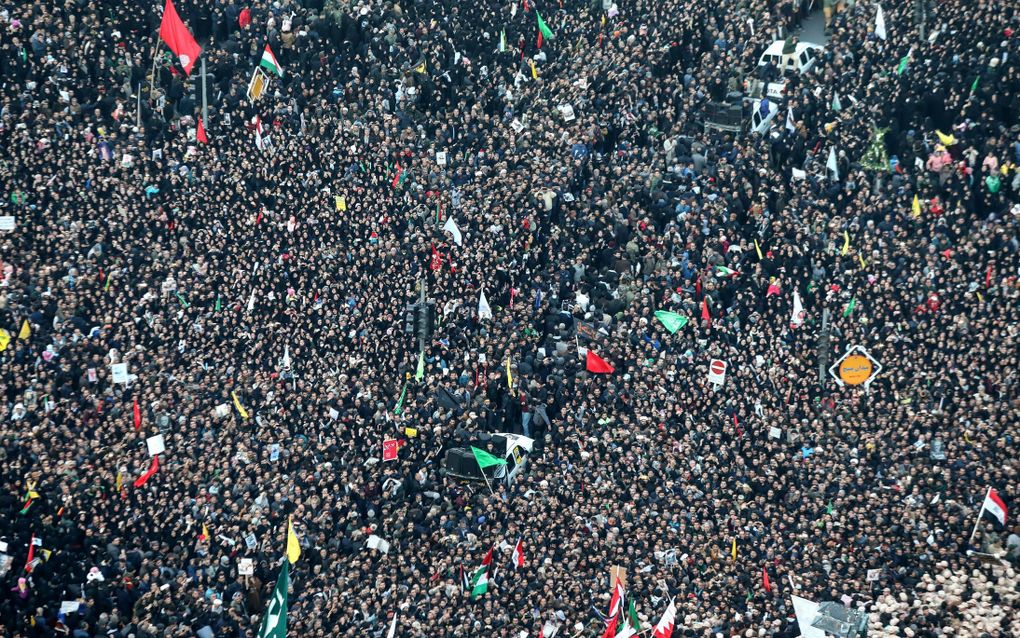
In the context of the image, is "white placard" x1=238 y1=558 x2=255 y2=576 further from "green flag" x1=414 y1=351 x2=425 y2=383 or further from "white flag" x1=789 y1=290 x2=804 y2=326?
"white flag" x1=789 y1=290 x2=804 y2=326

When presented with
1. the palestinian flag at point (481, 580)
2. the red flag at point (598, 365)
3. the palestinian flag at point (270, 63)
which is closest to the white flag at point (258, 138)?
the palestinian flag at point (270, 63)

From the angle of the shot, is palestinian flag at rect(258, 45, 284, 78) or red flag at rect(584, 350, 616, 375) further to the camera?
palestinian flag at rect(258, 45, 284, 78)

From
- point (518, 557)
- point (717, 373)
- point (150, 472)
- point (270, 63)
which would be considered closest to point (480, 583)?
point (518, 557)

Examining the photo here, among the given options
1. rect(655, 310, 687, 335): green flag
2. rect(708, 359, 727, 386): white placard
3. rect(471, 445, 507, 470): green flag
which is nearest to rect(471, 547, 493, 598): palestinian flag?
rect(471, 445, 507, 470): green flag

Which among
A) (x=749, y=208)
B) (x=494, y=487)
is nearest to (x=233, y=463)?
(x=494, y=487)

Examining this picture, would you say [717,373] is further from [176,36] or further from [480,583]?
[176,36]

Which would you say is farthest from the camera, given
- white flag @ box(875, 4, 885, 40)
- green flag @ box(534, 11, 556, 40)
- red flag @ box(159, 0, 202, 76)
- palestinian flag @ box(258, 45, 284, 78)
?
green flag @ box(534, 11, 556, 40)
